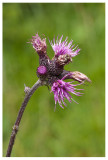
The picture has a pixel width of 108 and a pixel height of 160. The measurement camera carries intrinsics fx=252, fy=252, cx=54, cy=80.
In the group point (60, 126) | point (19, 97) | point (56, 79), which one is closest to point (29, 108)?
point (19, 97)

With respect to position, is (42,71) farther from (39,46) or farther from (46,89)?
(46,89)

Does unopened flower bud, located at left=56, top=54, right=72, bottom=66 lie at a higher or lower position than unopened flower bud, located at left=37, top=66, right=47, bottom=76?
higher

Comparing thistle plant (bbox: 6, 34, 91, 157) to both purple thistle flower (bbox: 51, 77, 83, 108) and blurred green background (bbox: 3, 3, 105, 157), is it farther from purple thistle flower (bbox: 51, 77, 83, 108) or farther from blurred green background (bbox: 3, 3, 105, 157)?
blurred green background (bbox: 3, 3, 105, 157)

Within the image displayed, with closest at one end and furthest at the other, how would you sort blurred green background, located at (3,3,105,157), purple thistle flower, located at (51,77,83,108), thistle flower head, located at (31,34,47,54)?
purple thistle flower, located at (51,77,83,108) → thistle flower head, located at (31,34,47,54) → blurred green background, located at (3,3,105,157)

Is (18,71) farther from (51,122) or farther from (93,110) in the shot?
(93,110)

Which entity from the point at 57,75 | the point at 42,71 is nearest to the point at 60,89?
the point at 57,75

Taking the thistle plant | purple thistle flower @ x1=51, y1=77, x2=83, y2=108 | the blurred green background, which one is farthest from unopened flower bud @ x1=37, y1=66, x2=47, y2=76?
the blurred green background

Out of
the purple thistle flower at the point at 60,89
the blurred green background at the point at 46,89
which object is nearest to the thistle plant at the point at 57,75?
the purple thistle flower at the point at 60,89

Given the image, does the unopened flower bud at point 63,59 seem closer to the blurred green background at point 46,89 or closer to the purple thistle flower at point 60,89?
the purple thistle flower at point 60,89

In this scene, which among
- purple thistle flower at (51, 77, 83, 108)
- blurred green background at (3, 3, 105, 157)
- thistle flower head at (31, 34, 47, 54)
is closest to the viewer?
purple thistle flower at (51, 77, 83, 108)

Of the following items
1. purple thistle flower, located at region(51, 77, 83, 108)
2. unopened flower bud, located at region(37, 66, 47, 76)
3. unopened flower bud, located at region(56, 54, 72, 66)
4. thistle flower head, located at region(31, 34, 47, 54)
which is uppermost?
thistle flower head, located at region(31, 34, 47, 54)
